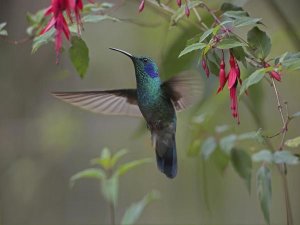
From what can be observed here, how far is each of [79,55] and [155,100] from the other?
0.16 meters

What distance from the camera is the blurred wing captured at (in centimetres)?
79

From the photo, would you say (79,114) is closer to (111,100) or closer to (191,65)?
(191,65)

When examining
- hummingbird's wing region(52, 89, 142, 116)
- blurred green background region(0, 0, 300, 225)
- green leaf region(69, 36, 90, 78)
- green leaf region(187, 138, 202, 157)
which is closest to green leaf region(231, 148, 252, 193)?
green leaf region(187, 138, 202, 157)

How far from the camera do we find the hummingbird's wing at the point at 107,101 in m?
0.86

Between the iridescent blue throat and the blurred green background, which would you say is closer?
the iridescent blue throat

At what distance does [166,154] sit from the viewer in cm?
87

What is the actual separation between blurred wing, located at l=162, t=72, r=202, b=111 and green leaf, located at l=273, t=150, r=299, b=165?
206 millimetres

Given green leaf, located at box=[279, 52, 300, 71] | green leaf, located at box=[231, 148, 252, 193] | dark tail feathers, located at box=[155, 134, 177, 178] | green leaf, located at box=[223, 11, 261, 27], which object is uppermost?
green leaf, located at box=[223, 11, 261, 27]

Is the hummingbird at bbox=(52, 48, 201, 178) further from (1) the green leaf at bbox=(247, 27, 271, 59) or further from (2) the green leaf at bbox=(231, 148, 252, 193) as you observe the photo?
(2) the green leaf at bbox=(231, 148, 252, 193)

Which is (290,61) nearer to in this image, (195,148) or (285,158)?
(285,158)

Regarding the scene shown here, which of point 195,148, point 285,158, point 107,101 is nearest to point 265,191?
point 285,158

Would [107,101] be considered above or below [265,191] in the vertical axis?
above

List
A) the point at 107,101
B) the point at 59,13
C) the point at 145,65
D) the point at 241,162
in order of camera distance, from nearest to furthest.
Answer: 1. the point at 59,13
2. the point at 145,65
3. the point at 107,101
4. the point at 241,162

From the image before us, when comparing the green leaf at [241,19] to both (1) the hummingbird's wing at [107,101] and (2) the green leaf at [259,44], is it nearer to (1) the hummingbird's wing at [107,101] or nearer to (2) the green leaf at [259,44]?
(2) the green leaf at [259,44]
